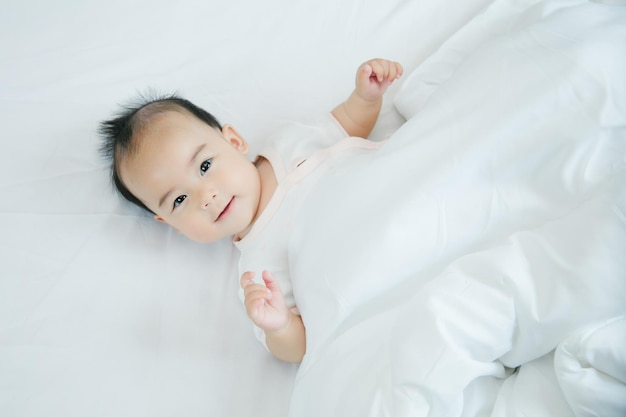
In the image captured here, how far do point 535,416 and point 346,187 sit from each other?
0.47 m

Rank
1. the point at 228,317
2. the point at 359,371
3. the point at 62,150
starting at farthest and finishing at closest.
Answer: the point at 62,150 < the point at 228,317 < the point at 359,371

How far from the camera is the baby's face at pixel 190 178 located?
1.03 m

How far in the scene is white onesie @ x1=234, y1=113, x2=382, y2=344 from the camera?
3.53 feet

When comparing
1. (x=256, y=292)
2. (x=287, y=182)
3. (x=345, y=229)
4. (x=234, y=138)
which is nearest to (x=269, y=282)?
(x=256, y=292)

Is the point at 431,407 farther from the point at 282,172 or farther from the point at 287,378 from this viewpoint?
the point at 282,172

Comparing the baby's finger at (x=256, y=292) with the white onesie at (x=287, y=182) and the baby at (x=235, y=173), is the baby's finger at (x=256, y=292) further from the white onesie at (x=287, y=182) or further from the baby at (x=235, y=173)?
the white onesie at (x=287, y=182)

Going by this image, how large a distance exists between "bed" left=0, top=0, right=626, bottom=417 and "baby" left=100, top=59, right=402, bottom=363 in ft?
0.21

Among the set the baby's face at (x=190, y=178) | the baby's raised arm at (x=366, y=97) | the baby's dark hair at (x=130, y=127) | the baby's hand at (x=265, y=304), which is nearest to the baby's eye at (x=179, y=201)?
the baby's face at (x=190, y=178)

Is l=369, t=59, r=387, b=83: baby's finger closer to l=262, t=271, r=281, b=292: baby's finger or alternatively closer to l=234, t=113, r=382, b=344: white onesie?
l=234, t=113, r=382, b=344: white onesie

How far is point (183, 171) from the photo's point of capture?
3.39ft

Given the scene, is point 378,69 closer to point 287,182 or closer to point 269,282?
point 287,182

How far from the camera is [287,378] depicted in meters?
1.00

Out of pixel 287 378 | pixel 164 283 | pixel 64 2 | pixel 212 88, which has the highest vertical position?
pixel 64 2

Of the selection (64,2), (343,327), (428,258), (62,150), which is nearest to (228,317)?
(343,327)
